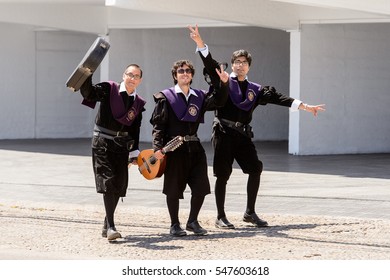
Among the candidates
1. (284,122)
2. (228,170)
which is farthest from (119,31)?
(228,170)

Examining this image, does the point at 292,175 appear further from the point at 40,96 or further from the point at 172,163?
the point at 40,96

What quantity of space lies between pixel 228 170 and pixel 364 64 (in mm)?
9596

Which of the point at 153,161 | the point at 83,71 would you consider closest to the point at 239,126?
the point at 153,161

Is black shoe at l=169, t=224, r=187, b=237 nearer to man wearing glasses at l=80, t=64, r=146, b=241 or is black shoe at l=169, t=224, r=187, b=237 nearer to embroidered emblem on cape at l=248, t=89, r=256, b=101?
man wearing glasses at l=80, t=64, r=146, b=241

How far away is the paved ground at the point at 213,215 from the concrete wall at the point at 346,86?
5.63 ft

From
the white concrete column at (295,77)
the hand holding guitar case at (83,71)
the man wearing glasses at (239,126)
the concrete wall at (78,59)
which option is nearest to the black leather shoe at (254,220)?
the man wearing glasses at (239,126)

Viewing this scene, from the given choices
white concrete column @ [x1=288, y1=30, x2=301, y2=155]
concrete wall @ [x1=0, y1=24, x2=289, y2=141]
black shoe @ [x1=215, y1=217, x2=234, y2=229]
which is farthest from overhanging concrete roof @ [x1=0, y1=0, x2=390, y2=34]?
black shoe @ [x1=215, y1=217, x2=234, y2=229]

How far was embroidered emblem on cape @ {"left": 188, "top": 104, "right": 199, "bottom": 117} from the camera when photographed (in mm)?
9242

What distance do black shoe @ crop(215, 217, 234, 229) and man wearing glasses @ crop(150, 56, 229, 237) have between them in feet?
1.58

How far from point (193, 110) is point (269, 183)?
4804 mm

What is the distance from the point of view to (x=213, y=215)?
35.2 feet

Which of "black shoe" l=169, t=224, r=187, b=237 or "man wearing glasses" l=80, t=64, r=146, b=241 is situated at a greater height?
"man wearing glasses" l=80, t=64, r=146, b=241

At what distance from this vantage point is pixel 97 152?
9.22m

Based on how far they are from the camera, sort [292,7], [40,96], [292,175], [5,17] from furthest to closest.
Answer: [40,96] < [5,17] < [292,7] < [292,175]
